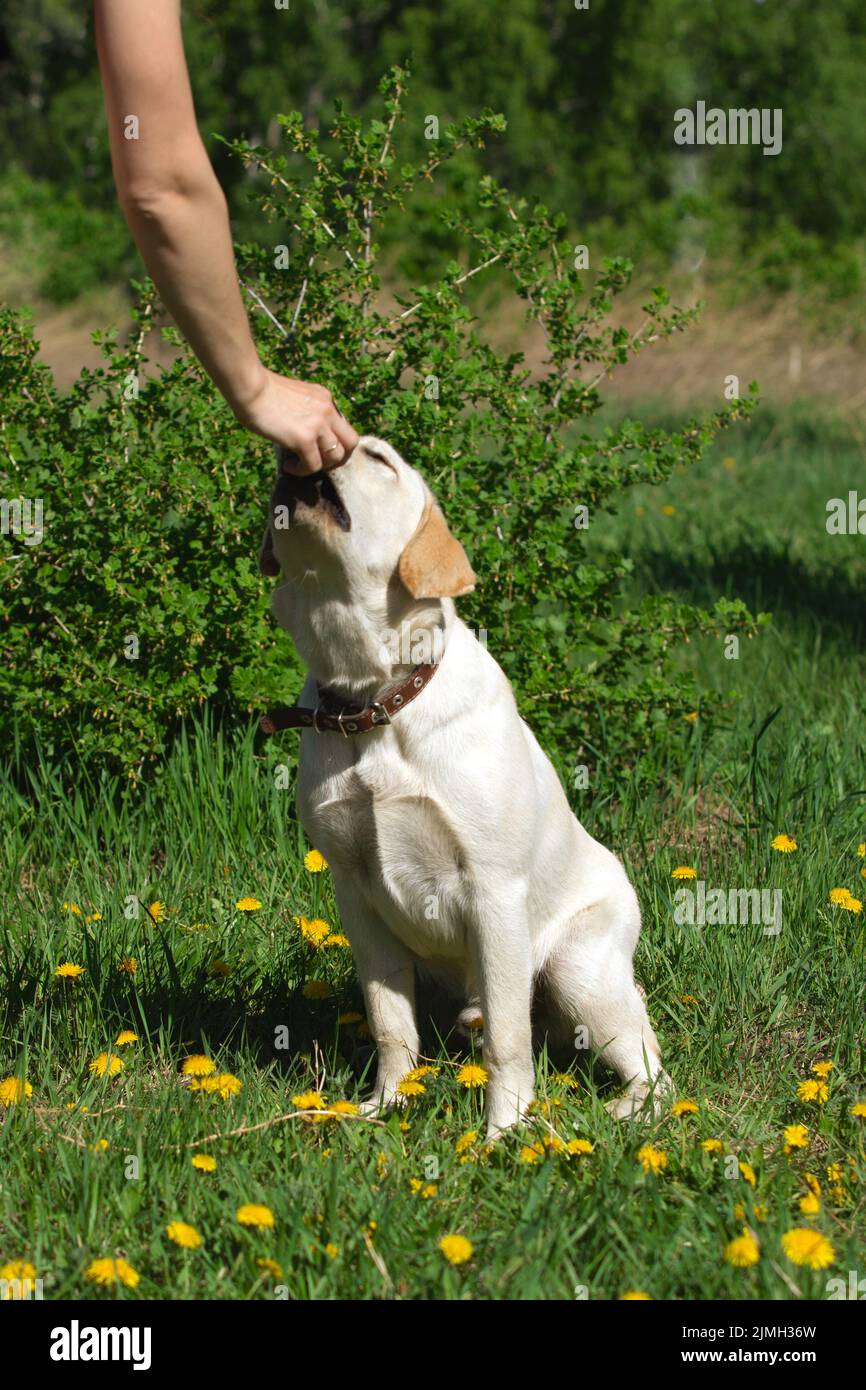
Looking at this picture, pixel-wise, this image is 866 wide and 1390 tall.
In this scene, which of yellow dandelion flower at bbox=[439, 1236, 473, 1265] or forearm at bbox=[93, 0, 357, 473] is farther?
yellow dandelion flower at bbox=[439, 1236, 473, 1265]

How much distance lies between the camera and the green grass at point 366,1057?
7.59 ft

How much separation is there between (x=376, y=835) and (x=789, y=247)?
14.3 metres

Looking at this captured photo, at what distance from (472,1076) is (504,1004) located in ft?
0.55

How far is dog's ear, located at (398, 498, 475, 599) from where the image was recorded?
263 cm

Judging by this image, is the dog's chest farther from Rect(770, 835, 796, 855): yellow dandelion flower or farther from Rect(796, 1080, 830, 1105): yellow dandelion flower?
Rect(770, 835, 796, 855): yellow dandelion flower

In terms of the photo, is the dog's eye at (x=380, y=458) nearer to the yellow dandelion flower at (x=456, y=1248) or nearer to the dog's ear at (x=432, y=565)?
the dog's ear at (x=432, y=565)

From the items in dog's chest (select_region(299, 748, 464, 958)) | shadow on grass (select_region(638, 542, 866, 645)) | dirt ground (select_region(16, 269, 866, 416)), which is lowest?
dog's chest (select_region(299, 748, 464, 958))

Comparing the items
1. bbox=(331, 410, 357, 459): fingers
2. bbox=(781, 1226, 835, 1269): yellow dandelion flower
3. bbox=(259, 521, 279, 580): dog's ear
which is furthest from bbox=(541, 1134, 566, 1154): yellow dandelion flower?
bbox=(331, 410, 357, 459): fingers

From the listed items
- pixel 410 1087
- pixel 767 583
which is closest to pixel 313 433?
pixel 410 1087

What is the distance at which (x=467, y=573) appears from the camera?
2688 millimetres

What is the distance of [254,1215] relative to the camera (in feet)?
7.42

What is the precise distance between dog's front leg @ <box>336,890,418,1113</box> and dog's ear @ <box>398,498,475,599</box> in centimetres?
75

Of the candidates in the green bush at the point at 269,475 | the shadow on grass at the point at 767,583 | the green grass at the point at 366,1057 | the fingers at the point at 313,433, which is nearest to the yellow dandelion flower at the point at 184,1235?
the green grass at the point at 366,1057
